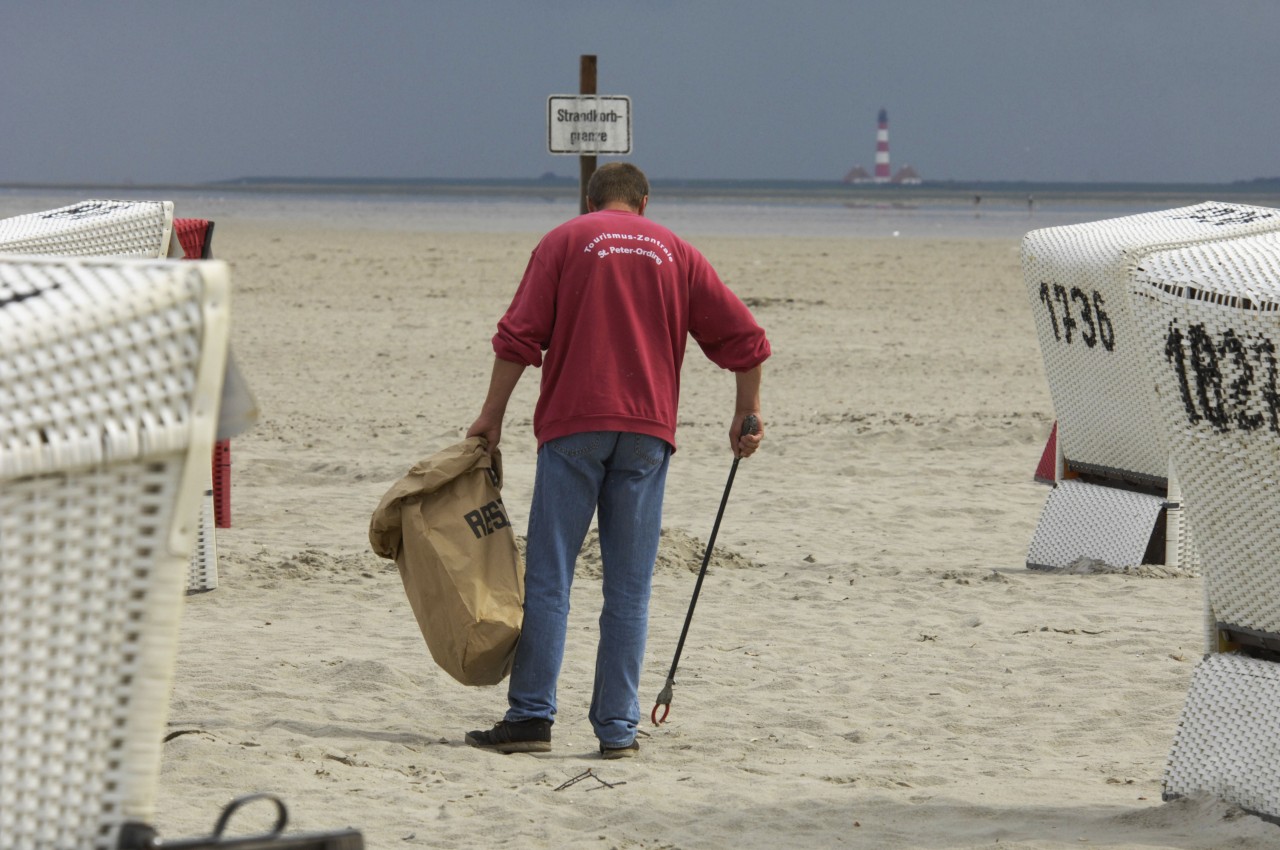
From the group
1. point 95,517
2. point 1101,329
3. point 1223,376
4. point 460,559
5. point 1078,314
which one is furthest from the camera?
point 1078,314

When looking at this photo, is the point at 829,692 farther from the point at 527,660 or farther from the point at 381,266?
the point at 381,266

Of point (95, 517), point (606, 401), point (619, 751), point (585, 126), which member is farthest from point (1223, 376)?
point (585, 126)

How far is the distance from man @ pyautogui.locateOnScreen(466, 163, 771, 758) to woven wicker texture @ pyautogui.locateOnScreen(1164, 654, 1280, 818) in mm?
1531

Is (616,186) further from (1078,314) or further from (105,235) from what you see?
(1078,314)

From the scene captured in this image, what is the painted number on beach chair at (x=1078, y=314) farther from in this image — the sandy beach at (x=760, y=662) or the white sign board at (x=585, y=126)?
the white sign board at (x=585, y=126)

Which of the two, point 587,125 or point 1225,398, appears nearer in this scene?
point 1225,398

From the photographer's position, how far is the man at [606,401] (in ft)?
14.4

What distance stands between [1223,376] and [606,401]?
1.66 meters

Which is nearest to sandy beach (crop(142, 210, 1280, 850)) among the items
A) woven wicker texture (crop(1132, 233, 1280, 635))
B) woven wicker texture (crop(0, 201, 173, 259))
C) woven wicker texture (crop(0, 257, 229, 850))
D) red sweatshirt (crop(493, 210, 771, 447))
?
woven wicker texture (crop(1132, 233, 1280, 635))

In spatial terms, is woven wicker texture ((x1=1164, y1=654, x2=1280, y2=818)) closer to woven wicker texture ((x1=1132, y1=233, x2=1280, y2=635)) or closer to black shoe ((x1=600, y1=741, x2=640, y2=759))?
woven wicker texture ((x1=1132, y1=233, x2=1280, y2=635))

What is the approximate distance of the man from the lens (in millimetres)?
4391

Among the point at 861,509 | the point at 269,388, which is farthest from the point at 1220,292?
the point at 269,388

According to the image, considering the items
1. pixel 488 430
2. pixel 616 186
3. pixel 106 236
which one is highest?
pixel 616 186

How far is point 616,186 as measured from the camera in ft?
15.1
